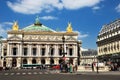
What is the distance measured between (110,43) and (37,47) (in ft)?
173

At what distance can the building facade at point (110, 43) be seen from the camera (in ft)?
401

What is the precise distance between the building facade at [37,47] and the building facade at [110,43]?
Result: 69.6ft

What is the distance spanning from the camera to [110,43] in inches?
5187

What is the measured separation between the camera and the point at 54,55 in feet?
564

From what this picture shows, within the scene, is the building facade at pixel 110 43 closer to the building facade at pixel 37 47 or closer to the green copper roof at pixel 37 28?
the building facade at pixel 37 47

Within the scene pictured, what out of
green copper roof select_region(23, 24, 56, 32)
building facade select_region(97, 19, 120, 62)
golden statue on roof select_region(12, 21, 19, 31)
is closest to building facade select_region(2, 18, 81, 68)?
golden statue on roof select_region(12, 21, 19, 31)

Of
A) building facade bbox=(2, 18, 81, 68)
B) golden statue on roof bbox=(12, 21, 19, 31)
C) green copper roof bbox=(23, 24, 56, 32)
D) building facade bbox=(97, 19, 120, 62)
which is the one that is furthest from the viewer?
green copper roof bbox=(23, 24, 56, 32)

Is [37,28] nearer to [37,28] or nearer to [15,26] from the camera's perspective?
[37,28]

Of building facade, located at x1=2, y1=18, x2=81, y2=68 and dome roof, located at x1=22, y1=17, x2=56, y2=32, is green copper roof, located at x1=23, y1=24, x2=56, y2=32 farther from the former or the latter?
building facade, located at x1=2, y1=18, x2=81, y2=68

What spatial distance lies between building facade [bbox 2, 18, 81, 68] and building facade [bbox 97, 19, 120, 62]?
2123cm

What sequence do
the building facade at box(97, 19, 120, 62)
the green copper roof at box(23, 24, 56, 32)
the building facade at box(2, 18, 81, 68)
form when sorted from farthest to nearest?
the green copper roof at box(23, 24, 56, 32) → the building facade at box(2, 18, 81, 68) → the building facade at box(97, 19, 120, 62)

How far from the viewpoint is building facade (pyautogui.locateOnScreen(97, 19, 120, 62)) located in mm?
122125

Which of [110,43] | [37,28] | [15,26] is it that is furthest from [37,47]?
[110,43]

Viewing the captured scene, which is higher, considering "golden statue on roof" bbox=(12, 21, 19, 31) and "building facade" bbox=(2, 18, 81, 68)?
"golden statue on roof" bbox=(12, 21, 19, 31)
